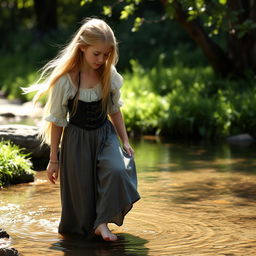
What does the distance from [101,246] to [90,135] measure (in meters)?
0.81

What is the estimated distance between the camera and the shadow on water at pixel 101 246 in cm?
519

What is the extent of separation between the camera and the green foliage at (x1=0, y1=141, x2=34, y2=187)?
781 cm

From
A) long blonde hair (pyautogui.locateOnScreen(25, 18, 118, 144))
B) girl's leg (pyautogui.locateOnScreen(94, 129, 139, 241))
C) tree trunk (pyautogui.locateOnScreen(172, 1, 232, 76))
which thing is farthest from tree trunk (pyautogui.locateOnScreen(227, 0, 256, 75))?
girl's leg (pyautogui.locateOnScreen(94, 129, 139, 241))

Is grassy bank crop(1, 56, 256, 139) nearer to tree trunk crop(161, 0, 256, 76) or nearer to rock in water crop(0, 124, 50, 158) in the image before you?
tree trunk crop(161, 0, 256, 76)

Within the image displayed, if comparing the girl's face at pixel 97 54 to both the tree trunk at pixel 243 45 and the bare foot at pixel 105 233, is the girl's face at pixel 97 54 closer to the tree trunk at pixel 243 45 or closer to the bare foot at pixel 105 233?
the bare foot at pixel 105 233

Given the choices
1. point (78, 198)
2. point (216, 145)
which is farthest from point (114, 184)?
point (216, 145)

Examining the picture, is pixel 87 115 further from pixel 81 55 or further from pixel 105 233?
pixel 105 233

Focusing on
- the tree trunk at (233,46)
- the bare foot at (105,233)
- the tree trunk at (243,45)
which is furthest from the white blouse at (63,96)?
the tree trunk at (243,45)

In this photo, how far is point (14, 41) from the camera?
25594mm

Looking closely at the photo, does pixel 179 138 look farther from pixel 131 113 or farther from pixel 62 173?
pixel 62 173

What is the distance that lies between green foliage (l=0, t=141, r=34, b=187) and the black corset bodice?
7.84ft

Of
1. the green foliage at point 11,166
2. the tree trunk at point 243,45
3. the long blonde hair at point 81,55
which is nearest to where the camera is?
the long blonde hair at point 81,55

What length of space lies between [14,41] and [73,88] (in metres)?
20.6

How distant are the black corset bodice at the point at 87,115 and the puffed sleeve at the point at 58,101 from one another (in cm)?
8
